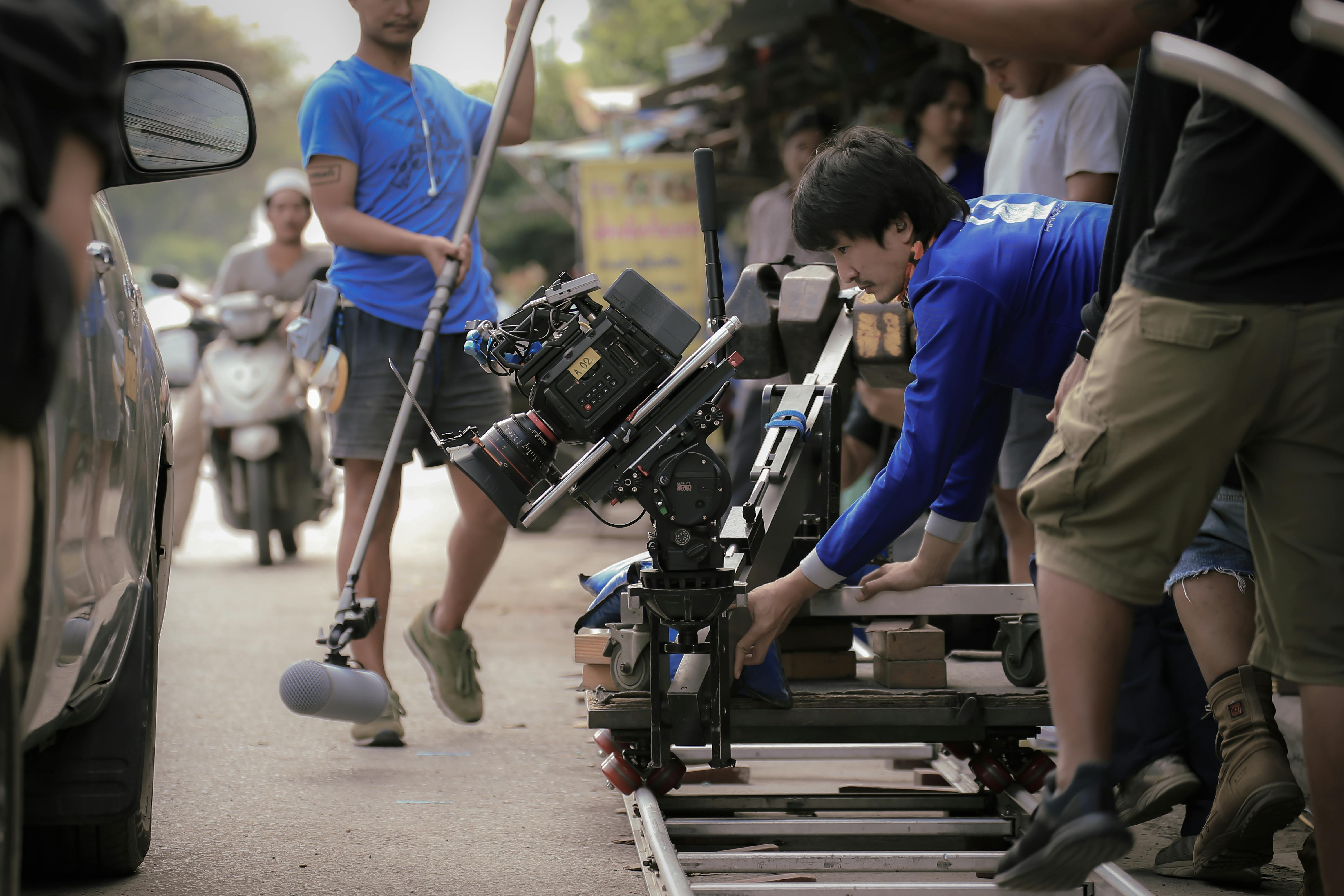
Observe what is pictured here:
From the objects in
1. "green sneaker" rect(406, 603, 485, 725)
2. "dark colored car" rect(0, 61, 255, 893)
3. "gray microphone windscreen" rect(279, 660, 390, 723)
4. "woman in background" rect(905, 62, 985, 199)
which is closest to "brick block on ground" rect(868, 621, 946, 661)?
"gray microphone windscreen" rect(279, 660, 390, 723)

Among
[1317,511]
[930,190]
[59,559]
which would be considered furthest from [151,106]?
[1317,511]

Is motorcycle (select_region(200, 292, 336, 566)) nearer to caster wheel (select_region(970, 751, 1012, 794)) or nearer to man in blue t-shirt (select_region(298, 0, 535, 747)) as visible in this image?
man in blue t-shirt (select_region(298, 0, 535, 747))

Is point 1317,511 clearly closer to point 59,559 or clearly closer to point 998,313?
point 998,313

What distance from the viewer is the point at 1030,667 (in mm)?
3174

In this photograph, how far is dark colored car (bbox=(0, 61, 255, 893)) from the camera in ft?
→ 7.14

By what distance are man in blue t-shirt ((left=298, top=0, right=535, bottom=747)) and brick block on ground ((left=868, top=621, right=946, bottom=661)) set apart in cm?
165

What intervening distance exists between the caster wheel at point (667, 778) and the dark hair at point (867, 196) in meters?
1.27

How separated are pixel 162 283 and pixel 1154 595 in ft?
20.9

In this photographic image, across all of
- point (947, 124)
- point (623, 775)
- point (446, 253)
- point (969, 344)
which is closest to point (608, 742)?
point (623, 775)

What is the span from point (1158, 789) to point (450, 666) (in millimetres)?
Answer: 2250

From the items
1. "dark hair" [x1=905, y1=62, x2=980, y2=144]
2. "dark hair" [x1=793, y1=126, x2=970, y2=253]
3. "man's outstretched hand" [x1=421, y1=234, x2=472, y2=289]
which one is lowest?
"man's outstretched hand" [x1=421, y1=234, x2=472, y2=289]

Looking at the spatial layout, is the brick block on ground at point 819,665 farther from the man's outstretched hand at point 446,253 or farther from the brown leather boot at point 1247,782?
the man's outstretched hand at point 446,253

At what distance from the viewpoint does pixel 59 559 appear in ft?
6.94

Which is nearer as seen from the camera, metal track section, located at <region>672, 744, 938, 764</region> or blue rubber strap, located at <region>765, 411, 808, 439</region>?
blue rubber strap, located at <region>765, 411, 808, 439</region>
